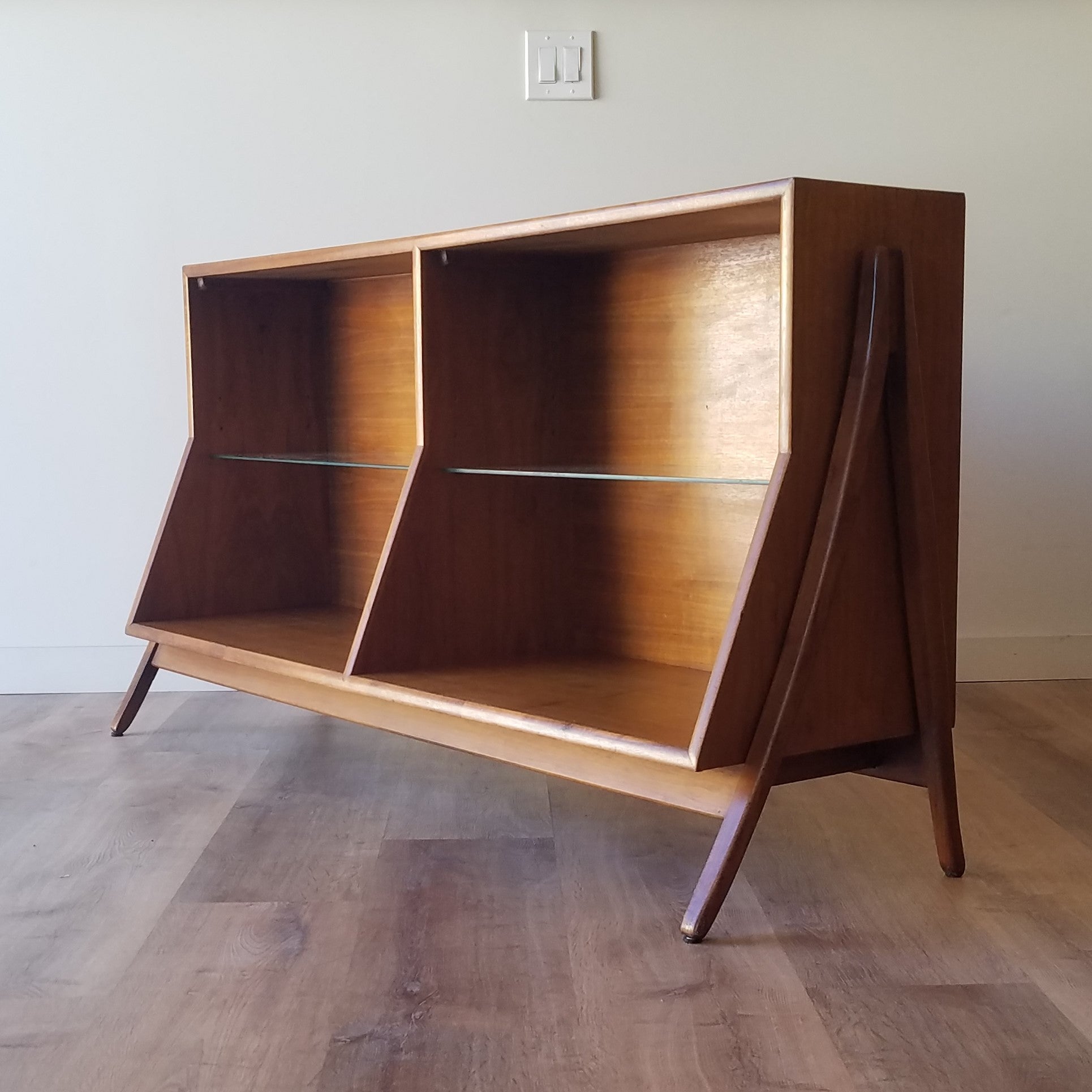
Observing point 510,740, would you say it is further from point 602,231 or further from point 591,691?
point 602,231

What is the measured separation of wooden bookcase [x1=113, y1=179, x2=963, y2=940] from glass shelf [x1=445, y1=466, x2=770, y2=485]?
0.01 meters

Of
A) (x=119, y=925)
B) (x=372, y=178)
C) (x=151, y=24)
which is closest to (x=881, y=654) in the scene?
(x=119, y=925)

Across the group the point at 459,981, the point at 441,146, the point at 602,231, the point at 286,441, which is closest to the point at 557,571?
the point at 602,231

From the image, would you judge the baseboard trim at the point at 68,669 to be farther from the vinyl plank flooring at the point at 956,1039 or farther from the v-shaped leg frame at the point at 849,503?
the vinyl plank flooring at the point at 956,1039

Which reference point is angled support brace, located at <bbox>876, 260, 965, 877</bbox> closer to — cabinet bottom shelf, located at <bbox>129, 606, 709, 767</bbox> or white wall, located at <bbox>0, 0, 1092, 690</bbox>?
cabinet bottom shelf, located at <bbox>129, 606, 709, 767</bbox>

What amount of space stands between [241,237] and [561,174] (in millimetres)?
700

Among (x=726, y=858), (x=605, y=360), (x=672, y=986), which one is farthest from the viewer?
(x=605, y=360)

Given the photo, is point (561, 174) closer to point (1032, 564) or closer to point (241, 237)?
point (241, 237)

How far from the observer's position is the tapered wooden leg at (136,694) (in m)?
2.33

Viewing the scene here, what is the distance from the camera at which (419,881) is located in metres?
1.60

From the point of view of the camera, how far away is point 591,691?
5.63 feet

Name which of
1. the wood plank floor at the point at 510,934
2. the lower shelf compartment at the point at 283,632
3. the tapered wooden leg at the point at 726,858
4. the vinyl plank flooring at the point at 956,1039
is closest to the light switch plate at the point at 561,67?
the lower shelf compartment at the point at 283,632

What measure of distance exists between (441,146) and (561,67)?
301 millimetres

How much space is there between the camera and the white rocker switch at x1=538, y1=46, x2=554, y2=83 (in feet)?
8.56
